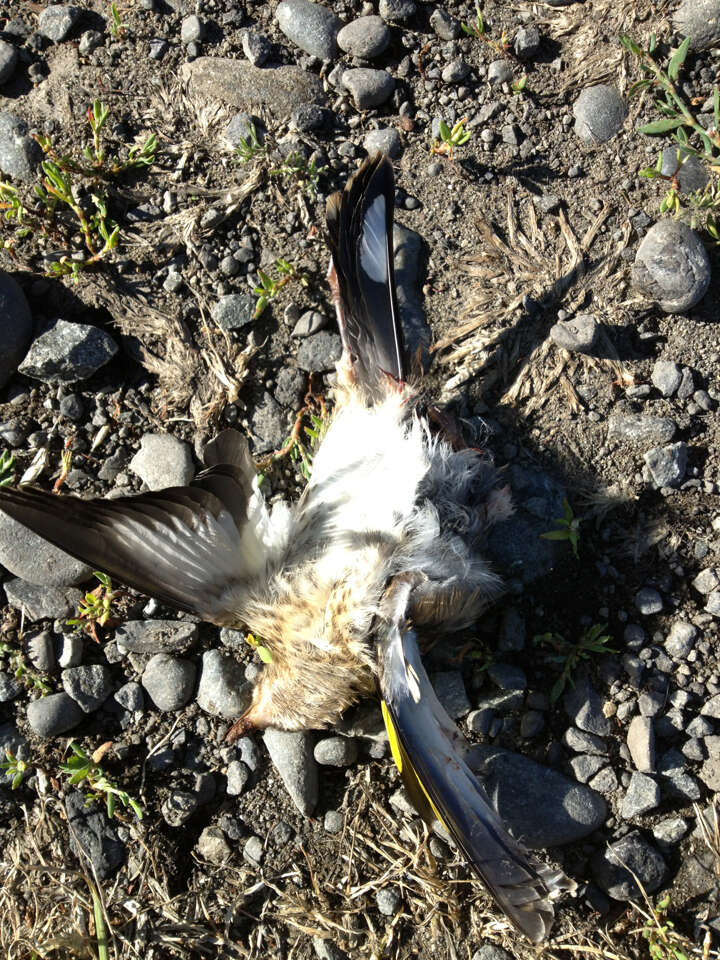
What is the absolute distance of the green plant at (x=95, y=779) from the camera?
3055mm

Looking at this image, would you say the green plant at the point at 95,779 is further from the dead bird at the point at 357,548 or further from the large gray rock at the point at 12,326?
the large gray rock at the point at 12,326

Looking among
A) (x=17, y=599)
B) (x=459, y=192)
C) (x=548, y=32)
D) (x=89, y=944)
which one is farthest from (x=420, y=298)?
(x=89, y=944)

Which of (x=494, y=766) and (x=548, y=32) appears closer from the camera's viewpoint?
Answer: (x=494, y=766)

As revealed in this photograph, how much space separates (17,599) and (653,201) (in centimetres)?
309

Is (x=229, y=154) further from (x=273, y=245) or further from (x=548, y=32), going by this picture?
(x=548, y=32)

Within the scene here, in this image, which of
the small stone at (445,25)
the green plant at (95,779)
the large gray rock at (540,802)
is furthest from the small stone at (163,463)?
the small stone at (445,25)

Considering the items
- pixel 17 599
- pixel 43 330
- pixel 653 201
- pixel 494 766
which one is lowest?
pixel 494 766

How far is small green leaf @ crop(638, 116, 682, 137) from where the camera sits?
10.9ft

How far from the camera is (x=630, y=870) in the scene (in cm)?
290

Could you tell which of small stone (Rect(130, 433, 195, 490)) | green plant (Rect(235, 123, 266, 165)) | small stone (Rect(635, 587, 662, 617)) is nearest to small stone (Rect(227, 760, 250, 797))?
small stone (Rect(130, 433, 195, 490))

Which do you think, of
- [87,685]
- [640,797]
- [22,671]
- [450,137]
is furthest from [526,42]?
[22,671]

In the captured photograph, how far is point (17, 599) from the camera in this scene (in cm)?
327

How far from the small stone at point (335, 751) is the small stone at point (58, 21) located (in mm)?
3294

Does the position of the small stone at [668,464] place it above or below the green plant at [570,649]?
above
